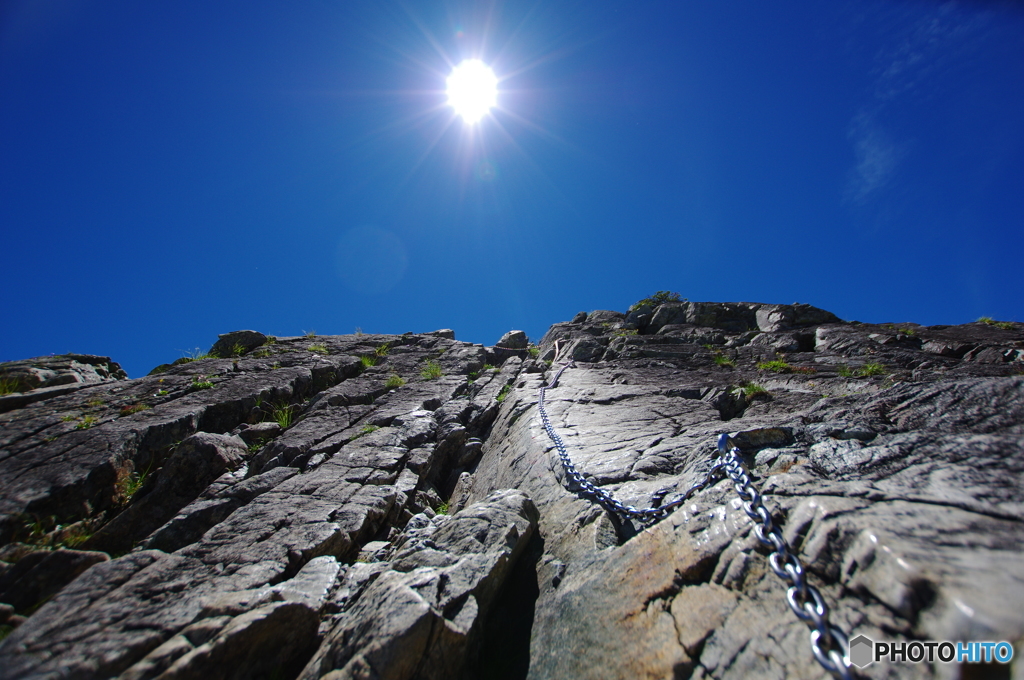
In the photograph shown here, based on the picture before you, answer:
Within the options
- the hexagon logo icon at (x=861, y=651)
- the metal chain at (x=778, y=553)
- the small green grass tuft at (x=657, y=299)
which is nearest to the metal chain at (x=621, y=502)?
the metal chain at (x=778, y=553)

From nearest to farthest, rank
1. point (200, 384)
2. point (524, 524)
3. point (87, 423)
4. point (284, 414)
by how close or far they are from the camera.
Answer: point (524, 524) → point (87, 423) → point (284, 414) → point (200, 384)

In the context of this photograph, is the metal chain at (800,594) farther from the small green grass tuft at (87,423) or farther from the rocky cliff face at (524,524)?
the small green grass tuft at (87,423)

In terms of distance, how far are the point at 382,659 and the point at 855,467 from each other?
3.73m

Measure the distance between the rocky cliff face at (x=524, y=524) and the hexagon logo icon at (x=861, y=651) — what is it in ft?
0.13

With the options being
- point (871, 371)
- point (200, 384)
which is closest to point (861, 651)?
point (871, 371)

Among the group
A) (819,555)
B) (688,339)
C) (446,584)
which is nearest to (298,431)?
(446,584)

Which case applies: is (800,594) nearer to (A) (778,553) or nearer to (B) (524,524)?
(A) (778,553)

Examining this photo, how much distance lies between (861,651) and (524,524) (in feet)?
9.95

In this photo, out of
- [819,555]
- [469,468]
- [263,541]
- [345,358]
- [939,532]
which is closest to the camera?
[939,532]

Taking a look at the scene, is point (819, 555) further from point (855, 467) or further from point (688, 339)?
point (688, 339)

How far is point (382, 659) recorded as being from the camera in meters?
2.71

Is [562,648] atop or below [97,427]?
below

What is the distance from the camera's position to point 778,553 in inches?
89.5

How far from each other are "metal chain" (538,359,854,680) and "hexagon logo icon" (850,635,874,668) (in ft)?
0.07
